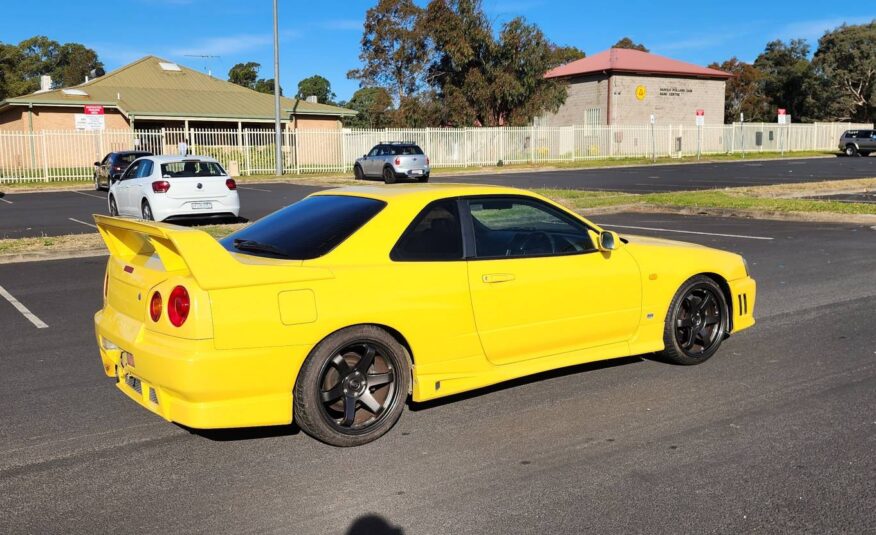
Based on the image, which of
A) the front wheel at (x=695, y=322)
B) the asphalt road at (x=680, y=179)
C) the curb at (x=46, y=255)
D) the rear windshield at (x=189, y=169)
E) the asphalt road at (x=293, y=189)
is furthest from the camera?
the asphalt road at (x=680, y=179)

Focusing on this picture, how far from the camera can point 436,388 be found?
4871mm

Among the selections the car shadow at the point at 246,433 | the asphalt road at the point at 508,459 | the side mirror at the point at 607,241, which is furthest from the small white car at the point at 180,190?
the side mirror at the point at 607,241

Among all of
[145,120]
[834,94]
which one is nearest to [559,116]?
[145,120]

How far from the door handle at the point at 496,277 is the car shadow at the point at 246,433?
1.45m

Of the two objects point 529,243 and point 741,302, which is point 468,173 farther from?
point 529,243

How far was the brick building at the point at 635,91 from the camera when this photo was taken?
5525 cm

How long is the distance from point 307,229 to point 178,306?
3.53 ft

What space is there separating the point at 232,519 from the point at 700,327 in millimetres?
3949

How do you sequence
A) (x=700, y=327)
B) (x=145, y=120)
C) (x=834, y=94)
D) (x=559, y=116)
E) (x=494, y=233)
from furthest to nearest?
(x=834, y=94), (x=559, y=116), (x=145, y=120), (x=700, y=327), (x=494, y=233)

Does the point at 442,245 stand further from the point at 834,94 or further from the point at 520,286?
the point at 834,94

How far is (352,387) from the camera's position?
4.60 metres

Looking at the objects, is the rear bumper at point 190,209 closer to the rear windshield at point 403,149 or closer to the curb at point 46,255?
the curb at point 46,255

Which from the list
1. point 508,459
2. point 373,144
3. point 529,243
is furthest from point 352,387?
point 373,144

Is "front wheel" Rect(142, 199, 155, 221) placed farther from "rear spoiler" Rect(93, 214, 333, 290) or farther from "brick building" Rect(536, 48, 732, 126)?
"brick building" Rect(536, 48, 732, 126)
